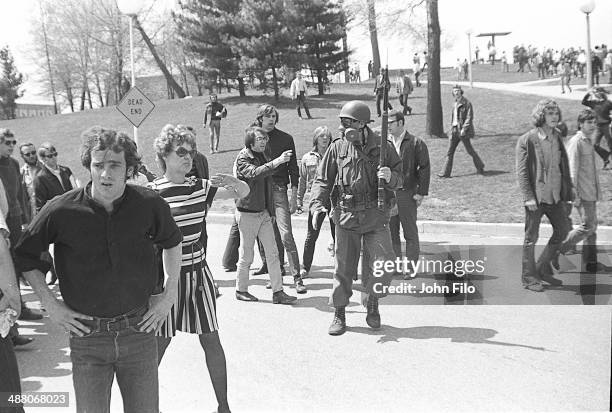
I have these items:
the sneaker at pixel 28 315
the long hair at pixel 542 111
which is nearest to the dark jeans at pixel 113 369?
the sneaker at pixel 28 315

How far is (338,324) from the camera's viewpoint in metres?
5.64

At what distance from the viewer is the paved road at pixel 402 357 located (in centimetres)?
416

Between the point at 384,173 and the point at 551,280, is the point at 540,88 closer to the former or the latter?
the point at 551,280

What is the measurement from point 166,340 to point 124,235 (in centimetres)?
132

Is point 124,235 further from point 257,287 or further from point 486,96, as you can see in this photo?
point 486,96

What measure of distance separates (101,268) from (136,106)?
36.6 ft

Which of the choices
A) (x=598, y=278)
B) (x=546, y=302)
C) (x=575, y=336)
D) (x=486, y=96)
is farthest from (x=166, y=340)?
(x=486, y=96)

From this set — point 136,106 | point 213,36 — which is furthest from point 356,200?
point 213,36

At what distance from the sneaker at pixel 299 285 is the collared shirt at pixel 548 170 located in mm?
2570

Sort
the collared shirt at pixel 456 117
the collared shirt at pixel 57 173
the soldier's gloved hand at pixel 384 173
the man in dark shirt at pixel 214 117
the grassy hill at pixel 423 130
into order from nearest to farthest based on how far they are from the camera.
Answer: the soldier's gloved hand at pixel 384 173 < the collared shirt at pixel 57 173 < the grassy hill at pixel 423 130 < the collared shirt at pixel 456 117 < the man in dark shirt at pixel 214 117

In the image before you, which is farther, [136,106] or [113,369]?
[136,106]

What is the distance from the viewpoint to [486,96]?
24938mm

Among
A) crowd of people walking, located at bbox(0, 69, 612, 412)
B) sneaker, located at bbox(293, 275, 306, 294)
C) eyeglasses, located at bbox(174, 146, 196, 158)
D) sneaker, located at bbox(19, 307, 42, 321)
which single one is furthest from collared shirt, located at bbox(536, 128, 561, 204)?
sneaker, located at bbox(19, 307, 42, 321)

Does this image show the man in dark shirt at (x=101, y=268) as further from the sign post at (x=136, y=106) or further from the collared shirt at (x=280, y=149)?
the sign post at (x=136, y=106)
